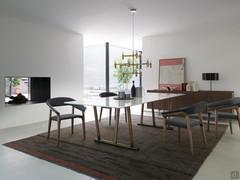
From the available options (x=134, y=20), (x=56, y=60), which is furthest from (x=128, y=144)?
(x=56, y=60)

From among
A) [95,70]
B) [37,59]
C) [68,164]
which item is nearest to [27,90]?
Answer: [37,59]

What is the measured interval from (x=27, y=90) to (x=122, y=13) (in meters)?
3.35

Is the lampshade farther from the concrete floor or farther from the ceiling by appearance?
the concrete floor

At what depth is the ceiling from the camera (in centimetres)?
385

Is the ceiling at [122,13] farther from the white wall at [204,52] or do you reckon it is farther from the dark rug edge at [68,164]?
the dark rug edge at [68,164]

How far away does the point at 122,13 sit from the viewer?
175 inches

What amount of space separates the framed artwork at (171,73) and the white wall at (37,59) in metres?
2.66

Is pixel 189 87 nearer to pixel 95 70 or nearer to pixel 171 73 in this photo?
pixel 171 73

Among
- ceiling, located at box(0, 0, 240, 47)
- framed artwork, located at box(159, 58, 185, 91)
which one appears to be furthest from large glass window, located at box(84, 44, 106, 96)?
framed artwork, located at box(159, 58, 185, 91)

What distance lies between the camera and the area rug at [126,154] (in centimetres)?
248

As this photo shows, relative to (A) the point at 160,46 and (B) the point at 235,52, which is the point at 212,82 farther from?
(A) the point at 160,46

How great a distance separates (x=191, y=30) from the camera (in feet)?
20.0

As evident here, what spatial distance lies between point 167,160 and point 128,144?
2.85 feet

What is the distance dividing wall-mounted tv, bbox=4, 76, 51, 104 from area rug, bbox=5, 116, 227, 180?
1.61 m
